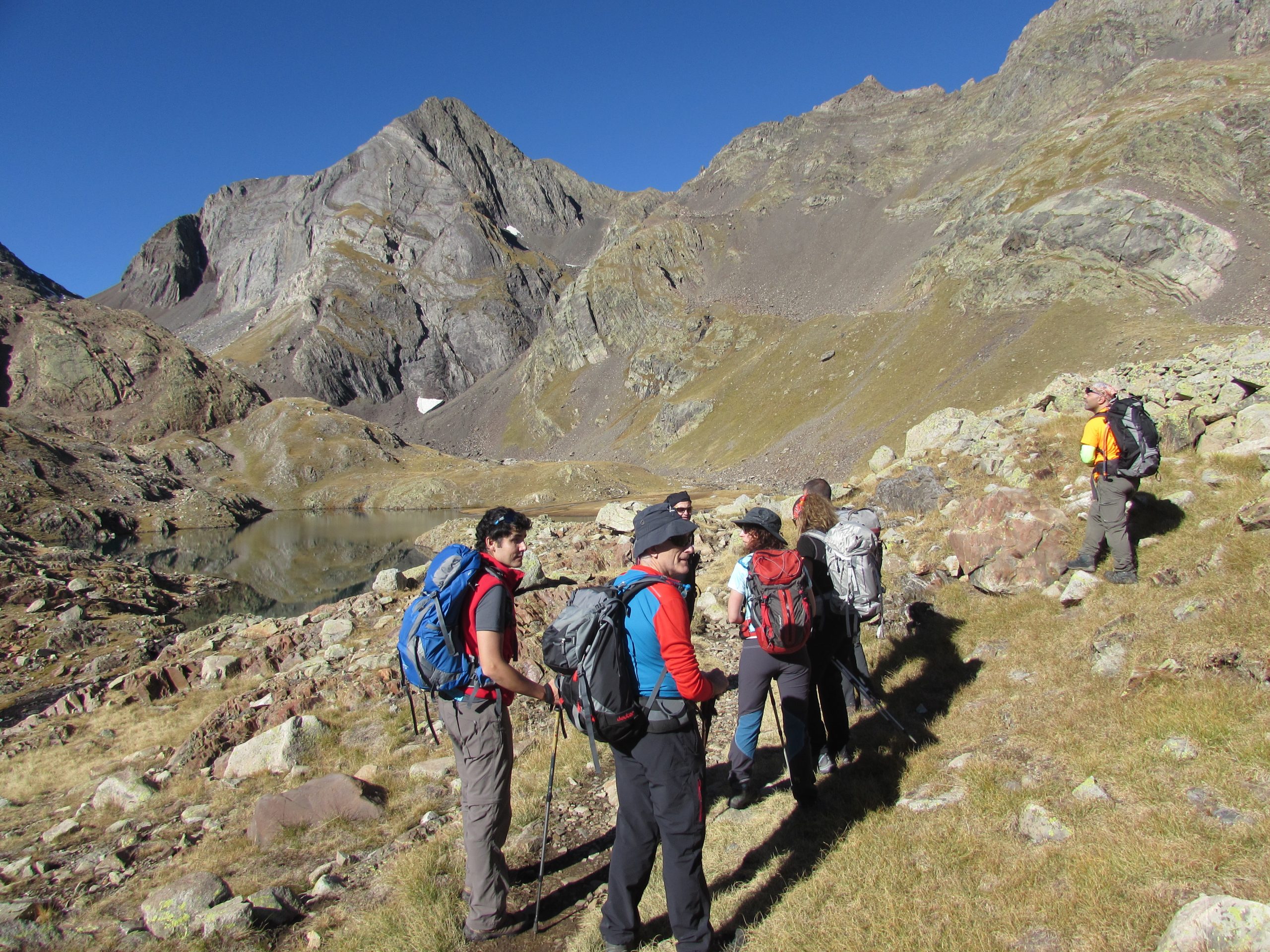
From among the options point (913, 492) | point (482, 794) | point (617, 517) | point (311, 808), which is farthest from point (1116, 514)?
point (617, 517)

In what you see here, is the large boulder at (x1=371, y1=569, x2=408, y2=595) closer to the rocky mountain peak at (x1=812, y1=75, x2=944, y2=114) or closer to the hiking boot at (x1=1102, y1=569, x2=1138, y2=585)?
the hiking boot at (x1=1102, y1=569, x2=1138, y2=585)

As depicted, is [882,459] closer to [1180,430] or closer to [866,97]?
[1180,430]

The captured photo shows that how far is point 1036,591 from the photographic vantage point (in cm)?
934

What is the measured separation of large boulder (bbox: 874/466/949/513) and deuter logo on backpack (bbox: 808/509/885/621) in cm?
949

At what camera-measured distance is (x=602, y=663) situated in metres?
4.12

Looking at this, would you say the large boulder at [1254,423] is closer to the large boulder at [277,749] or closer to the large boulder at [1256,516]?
Answer: the large boulder at [1256,516]

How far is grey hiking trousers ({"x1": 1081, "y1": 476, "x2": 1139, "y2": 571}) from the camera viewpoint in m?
8.24

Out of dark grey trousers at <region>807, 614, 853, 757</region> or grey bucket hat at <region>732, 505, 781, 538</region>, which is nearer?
grey bucket hat at <region>732, 505, 781, 538</region>

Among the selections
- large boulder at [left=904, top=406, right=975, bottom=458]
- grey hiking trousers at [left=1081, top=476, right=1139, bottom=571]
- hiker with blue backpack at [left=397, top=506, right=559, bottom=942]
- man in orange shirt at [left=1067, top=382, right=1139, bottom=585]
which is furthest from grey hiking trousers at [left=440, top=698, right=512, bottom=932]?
large boulder at [left=904, top=406, right=975, bottom=458]

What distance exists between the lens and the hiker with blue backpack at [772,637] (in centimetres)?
550

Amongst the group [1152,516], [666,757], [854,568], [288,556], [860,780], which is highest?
[288,556]

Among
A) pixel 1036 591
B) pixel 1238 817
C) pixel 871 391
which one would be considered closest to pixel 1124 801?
pixel 1238 817

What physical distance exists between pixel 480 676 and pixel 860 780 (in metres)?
4.14

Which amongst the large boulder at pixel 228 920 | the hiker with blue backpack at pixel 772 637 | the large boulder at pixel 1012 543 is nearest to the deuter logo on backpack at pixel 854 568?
the hiker with blue backpack at pixel 772 637
